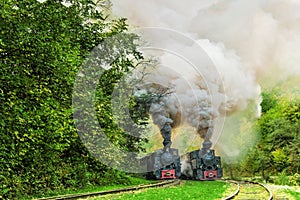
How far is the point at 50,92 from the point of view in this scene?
1370 centimetres

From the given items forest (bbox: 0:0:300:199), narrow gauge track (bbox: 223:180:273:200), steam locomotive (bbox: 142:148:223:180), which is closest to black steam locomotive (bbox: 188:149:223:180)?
steam locomotive (bbox: 142:148:223:180)

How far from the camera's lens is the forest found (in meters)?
12.4

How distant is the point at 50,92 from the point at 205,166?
1618 cm

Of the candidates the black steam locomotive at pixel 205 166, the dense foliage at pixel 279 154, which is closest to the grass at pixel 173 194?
the black steam locomotive at pixel 205 166

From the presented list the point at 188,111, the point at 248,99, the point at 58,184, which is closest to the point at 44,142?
the point at 58,184

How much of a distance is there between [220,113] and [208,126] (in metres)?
1.63

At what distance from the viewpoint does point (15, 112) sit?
1261cm

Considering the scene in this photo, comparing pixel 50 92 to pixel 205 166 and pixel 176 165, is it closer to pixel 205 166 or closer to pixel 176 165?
pixel 176 165

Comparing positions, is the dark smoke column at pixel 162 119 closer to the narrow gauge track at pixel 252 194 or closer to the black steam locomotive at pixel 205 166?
the black steam locomotive at pixel 205 166

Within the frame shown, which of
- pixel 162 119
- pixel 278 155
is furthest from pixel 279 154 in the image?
pixel 162 119

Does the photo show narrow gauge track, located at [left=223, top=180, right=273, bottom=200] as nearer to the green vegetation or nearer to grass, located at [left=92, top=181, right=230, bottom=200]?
grass, located at [left=92, top=181, right=230, bottom=200]

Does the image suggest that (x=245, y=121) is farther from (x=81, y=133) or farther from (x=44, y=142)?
(x=44, y=142)

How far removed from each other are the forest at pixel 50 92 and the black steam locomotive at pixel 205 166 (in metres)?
3.81

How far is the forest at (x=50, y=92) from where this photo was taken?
1241 centimetres
